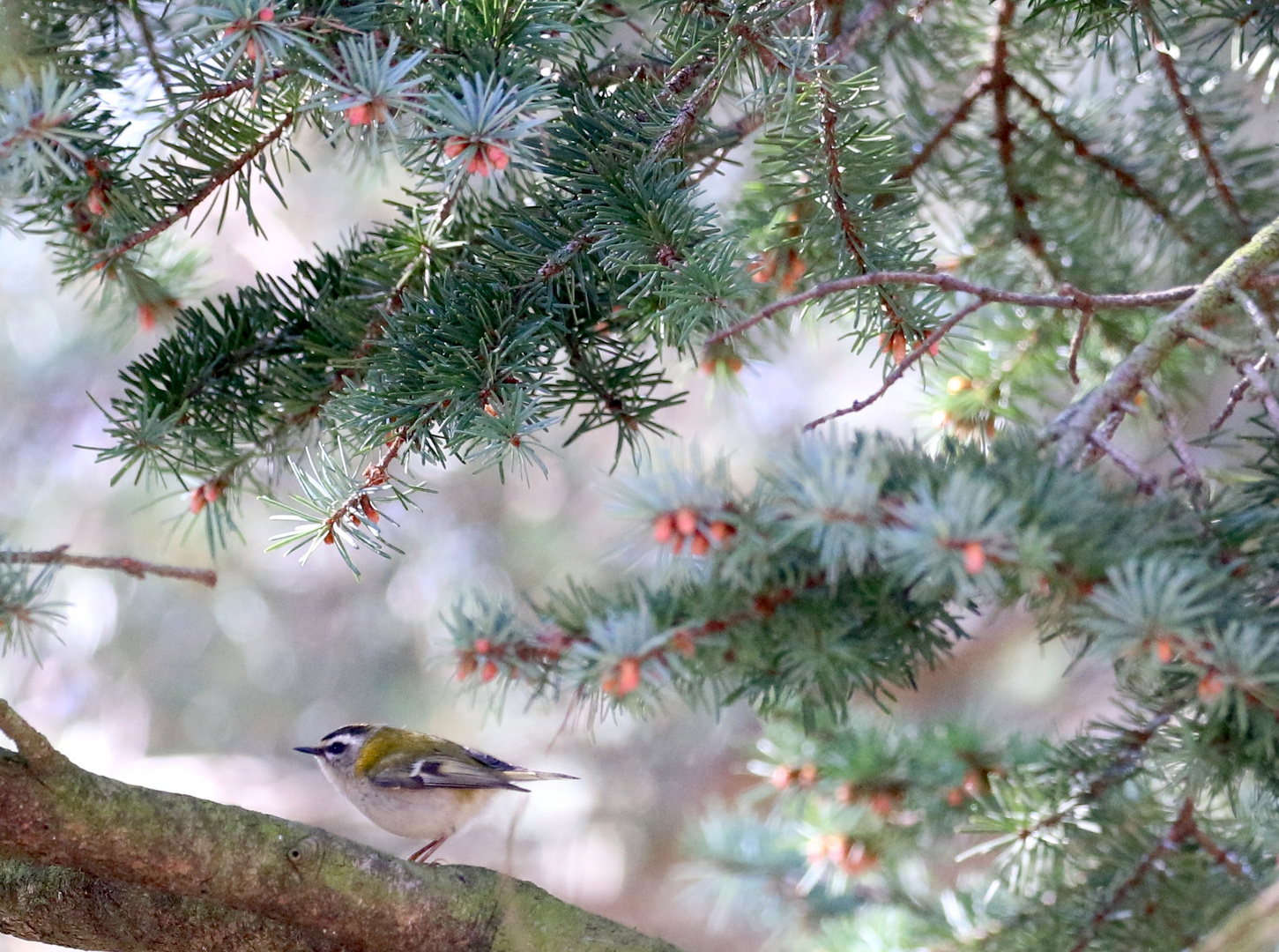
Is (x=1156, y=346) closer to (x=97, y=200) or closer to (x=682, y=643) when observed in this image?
(x=682, y=643)

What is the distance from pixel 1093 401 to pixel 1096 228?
101 centimetres

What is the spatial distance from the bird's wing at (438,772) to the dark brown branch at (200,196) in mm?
1204

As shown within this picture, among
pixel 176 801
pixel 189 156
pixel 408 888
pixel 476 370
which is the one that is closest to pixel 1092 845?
pixel 408 888

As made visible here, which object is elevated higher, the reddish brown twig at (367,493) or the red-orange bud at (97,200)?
the red-orange bud at (97,200)

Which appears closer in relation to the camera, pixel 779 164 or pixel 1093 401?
pixel 1093 401

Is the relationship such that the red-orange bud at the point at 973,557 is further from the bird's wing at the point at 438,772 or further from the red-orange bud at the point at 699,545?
the bird's wing at the point at 438,772

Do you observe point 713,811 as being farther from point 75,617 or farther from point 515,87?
point 75,617

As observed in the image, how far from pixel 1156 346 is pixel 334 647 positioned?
457cm

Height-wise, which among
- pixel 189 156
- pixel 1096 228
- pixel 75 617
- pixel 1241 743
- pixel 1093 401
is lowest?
pixel 1241 743

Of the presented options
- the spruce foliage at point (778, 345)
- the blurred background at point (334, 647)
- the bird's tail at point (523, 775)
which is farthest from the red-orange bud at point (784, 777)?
the blurred background at point (334, 647)

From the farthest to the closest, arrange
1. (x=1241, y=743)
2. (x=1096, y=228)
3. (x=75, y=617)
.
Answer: (x=75, y=617), (x=1096, y=228), (x=1241, y=743)

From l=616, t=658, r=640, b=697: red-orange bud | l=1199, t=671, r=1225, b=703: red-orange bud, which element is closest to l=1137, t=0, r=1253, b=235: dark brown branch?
l=1199, t=671, r=1225, b=703: red-orange bud

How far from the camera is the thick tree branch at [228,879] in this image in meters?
1.14

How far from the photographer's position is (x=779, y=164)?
4.58 ft
